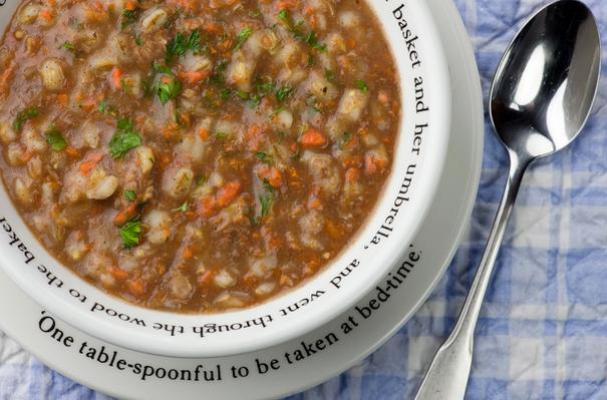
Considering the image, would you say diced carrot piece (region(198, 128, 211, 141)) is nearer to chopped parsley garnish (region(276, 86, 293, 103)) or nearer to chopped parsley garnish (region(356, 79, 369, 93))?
chopped parsley garnish (region(276, 86, 293, 103))

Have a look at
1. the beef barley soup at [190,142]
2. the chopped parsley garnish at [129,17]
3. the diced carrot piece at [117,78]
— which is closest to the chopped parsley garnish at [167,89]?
the beef barley soup at [190,142]

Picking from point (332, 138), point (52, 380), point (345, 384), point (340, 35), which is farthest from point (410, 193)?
point (52, 380)

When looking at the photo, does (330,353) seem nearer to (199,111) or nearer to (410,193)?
(410,193)

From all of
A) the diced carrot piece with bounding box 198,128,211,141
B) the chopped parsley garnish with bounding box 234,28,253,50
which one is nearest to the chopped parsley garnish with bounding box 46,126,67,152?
the diced carrot piece with bounding box 198,128,211,141

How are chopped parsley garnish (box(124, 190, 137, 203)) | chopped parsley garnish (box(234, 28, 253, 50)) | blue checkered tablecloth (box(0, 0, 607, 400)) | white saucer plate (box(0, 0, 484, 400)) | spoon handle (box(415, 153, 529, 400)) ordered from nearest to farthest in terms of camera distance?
chopped parsley garnish (box(124, 190, 137, 203)) → chopped parsley garnish (box(234, 28, 253, 50)) → white saucer plate (box(0, 0, 484, 400)) → spoon handle (box(415, 153, 529, 400)) → blue checkered tablecloth (box(0, 0, 607, 400))

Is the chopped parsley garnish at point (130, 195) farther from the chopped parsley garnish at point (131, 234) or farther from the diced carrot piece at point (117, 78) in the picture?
the diced carrot piece at point (117, 78)
